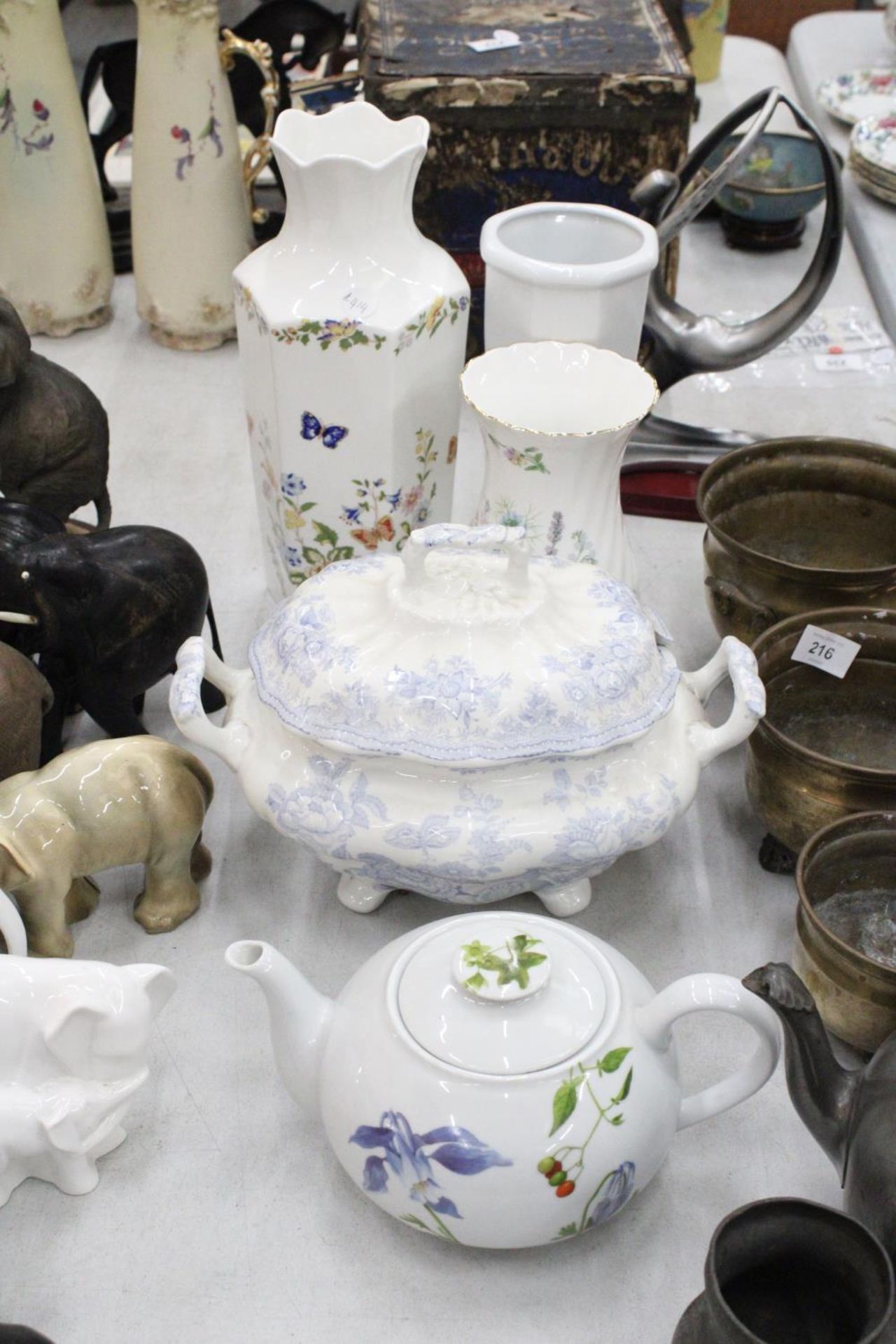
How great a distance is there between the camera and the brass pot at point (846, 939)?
0.97m

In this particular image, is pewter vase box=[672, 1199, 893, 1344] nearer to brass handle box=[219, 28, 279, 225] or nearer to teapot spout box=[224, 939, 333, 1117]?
teapot spout box=[224, 939, 333, 1117]

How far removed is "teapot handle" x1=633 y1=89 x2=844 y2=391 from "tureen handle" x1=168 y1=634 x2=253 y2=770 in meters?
0.83

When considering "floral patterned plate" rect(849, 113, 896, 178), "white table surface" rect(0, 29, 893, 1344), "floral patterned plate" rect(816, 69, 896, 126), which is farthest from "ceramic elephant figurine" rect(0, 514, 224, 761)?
"floral patterned plate" rect(816, 69, 896, 126)

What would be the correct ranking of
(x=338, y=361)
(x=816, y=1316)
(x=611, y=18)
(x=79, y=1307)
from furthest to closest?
(x=611, y=18) → (x=338, y=361) → (x=79, y=1307) → (x=816, y=1316)

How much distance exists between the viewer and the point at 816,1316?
76 centimetres

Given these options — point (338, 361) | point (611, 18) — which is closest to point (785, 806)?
point (338, 361)

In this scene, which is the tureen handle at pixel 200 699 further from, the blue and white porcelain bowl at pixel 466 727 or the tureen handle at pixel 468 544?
the tureen handle at pixel 468 544

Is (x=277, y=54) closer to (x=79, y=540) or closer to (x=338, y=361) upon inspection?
(x=338, y=361)

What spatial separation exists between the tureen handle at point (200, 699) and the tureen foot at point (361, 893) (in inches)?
5.9

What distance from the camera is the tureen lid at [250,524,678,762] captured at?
1039 mm

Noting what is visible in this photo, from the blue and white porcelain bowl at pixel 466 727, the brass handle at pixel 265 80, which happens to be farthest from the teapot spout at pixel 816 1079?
the brass handle at pixel 265 80

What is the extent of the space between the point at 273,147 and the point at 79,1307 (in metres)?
1.01

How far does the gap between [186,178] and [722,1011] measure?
155 cm

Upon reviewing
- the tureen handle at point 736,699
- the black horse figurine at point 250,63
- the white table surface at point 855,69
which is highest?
the black horse figurine at point 250,63
